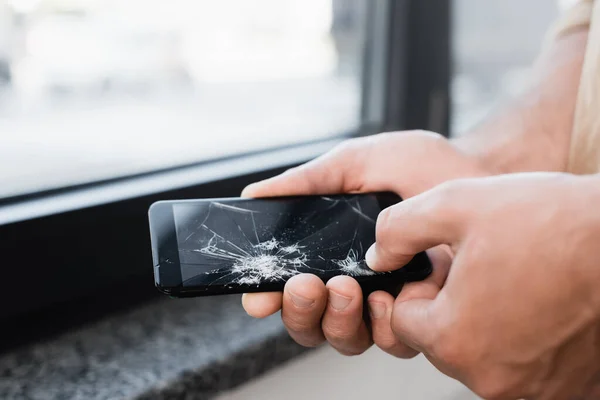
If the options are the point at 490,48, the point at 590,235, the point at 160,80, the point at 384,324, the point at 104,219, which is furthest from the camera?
the point at 490,48

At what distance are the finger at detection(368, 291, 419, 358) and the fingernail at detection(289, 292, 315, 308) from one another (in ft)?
0.21

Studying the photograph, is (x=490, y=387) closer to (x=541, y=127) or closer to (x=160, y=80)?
(x=541, y=127)

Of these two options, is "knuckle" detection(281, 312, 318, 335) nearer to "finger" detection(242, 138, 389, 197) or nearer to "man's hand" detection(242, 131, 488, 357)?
"man's hand" detection(242, 131, 488, 357)

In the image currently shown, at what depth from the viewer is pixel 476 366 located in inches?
16.8

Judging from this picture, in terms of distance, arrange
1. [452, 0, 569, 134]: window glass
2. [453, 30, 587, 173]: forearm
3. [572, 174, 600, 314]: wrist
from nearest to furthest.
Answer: [572, 174, 600, 314]: wrist, [453, 30, 587, 173]: forearm, [452, 0, 569, 134]: window glass

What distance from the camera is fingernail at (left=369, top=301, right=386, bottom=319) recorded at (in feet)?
1.63

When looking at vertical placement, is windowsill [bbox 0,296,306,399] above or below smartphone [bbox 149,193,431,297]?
below

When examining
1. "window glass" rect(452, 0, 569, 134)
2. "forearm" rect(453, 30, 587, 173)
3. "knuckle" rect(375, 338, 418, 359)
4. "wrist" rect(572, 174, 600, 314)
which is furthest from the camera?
"window glass" rect(452, 0, 569, 134)

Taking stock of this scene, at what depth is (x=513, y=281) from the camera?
40cm

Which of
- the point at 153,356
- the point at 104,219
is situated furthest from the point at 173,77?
the point at 153,356

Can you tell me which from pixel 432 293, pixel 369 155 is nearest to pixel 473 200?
pixel 432 293

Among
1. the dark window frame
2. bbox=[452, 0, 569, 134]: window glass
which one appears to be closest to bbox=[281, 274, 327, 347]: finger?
the dark window frame

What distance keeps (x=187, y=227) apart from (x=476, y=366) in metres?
0.24

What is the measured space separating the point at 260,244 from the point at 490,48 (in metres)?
0.66
